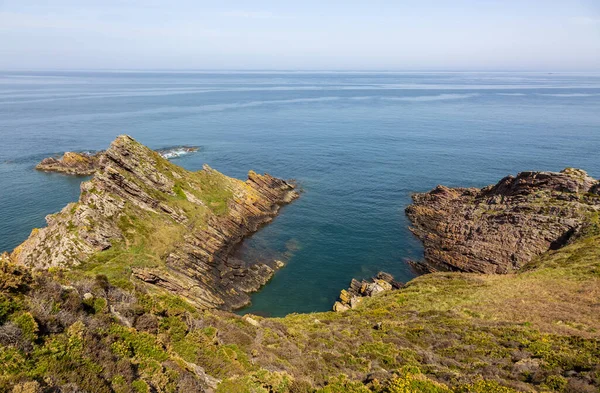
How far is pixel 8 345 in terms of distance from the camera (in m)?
11.3

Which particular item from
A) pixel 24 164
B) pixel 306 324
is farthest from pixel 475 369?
pixel 24 164

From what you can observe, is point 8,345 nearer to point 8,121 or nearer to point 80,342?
point 80,342

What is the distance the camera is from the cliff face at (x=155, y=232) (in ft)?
137

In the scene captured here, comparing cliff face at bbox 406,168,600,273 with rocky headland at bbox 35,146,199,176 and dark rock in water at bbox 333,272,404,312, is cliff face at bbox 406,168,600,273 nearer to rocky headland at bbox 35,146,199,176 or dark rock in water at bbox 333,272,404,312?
dark rock in water at bbox 333,272,404,312

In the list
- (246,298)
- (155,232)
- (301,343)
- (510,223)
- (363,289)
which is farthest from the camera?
(510,223)

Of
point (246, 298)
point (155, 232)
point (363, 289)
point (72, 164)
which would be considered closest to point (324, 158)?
point (363, 289)

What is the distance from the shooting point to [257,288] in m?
48.0

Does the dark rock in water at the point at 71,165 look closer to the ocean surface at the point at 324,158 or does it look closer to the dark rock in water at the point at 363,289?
the ocean surface at the point at 324,158

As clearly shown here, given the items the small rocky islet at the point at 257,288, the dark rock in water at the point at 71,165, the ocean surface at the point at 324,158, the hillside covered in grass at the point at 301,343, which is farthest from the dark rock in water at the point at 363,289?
the dark rock in water at the point at 71,165

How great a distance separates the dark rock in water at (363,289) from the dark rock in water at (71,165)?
81.5 metres

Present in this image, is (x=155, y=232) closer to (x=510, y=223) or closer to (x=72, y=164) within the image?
(x=510, y=223)

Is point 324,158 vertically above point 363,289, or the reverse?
point 324,158

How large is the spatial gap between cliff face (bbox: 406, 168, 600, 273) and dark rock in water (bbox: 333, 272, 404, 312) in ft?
28.2

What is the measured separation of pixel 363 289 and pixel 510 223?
3023 centimetres
